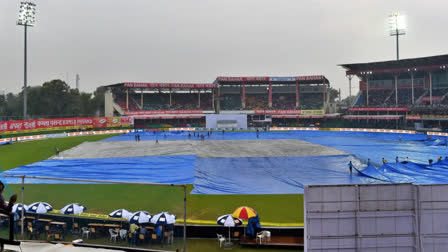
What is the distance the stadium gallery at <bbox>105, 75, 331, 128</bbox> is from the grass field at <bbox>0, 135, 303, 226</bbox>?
6351 cm

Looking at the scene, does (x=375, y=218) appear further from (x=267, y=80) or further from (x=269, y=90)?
(x=269, y=90)

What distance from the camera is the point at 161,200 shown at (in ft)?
61.4

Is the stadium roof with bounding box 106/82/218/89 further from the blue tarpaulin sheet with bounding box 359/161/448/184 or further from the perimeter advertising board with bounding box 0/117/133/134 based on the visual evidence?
the blue tarpaulin sheet with bounding box 359/161/448/184

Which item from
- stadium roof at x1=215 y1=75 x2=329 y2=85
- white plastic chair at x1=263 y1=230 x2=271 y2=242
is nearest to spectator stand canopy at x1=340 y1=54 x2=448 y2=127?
stadium roof at x1=215 y1=75 x2=329 y2=85

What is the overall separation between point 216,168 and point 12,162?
2220cm

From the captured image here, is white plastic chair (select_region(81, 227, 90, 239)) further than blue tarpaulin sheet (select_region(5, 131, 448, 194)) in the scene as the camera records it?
No

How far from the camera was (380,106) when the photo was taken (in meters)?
81.9

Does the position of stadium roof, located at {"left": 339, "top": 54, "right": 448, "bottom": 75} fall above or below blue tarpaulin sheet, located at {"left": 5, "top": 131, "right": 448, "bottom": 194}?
above

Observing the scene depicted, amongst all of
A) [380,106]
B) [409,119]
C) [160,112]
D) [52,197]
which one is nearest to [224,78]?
[160,112]

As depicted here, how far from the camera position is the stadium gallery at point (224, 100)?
89188 mm

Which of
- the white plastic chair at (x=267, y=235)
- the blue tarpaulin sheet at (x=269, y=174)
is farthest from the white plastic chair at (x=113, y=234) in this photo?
the blue tarpaulin sheet at (x=269, y=174)

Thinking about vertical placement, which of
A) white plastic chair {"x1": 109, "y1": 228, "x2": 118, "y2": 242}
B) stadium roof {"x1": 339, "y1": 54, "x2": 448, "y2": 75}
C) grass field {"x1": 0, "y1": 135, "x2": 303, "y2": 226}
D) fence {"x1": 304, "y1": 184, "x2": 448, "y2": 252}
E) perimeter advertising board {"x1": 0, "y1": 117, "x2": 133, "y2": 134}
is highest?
stadium roof {"x1": 339, "y1": 54, "x2": 448, "y2": 75}

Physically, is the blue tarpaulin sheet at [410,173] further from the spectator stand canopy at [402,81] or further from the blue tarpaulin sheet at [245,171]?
the spectator stand canopy at [402,81]

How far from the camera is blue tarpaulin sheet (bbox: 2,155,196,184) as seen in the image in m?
25.0
